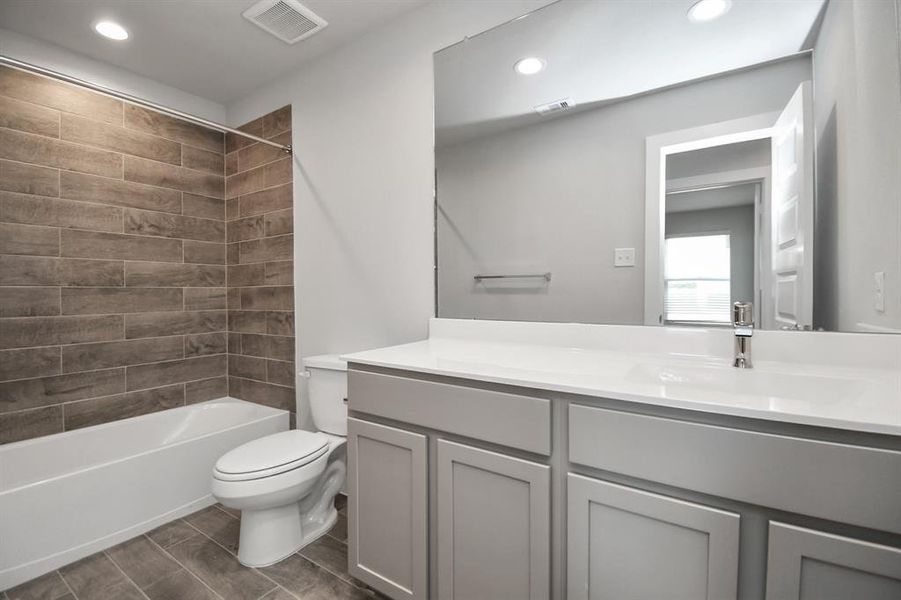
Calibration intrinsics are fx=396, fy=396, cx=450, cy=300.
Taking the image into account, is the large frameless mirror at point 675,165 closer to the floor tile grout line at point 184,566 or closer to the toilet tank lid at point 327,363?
the toilet tank lid at point 327,363

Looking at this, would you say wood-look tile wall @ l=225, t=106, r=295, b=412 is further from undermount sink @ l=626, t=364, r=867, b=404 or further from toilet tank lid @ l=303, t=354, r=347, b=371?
undermount sink @ l=626, t=364, r=867, b=404

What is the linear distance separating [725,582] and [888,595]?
0.24 metres

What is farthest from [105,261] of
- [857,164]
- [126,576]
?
[857,164]

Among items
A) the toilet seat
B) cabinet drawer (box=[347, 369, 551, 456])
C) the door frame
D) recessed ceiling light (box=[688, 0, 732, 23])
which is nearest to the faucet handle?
the door frame

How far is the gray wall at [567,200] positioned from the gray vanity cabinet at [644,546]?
2.27ft

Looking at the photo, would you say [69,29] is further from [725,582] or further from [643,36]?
[725,582]

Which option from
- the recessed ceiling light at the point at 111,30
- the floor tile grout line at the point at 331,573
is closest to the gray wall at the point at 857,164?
the floor tile grout line at the point at 331,573

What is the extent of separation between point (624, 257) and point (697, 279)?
0.80 ft

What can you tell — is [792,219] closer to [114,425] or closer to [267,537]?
[267,537]

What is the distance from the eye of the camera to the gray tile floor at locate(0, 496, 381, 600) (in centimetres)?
151

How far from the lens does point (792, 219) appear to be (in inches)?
46.4

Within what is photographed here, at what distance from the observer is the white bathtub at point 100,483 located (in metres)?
1.60

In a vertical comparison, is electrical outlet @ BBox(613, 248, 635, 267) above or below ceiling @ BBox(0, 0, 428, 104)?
below

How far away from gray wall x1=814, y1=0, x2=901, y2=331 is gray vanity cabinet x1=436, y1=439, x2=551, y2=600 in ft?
3.20
